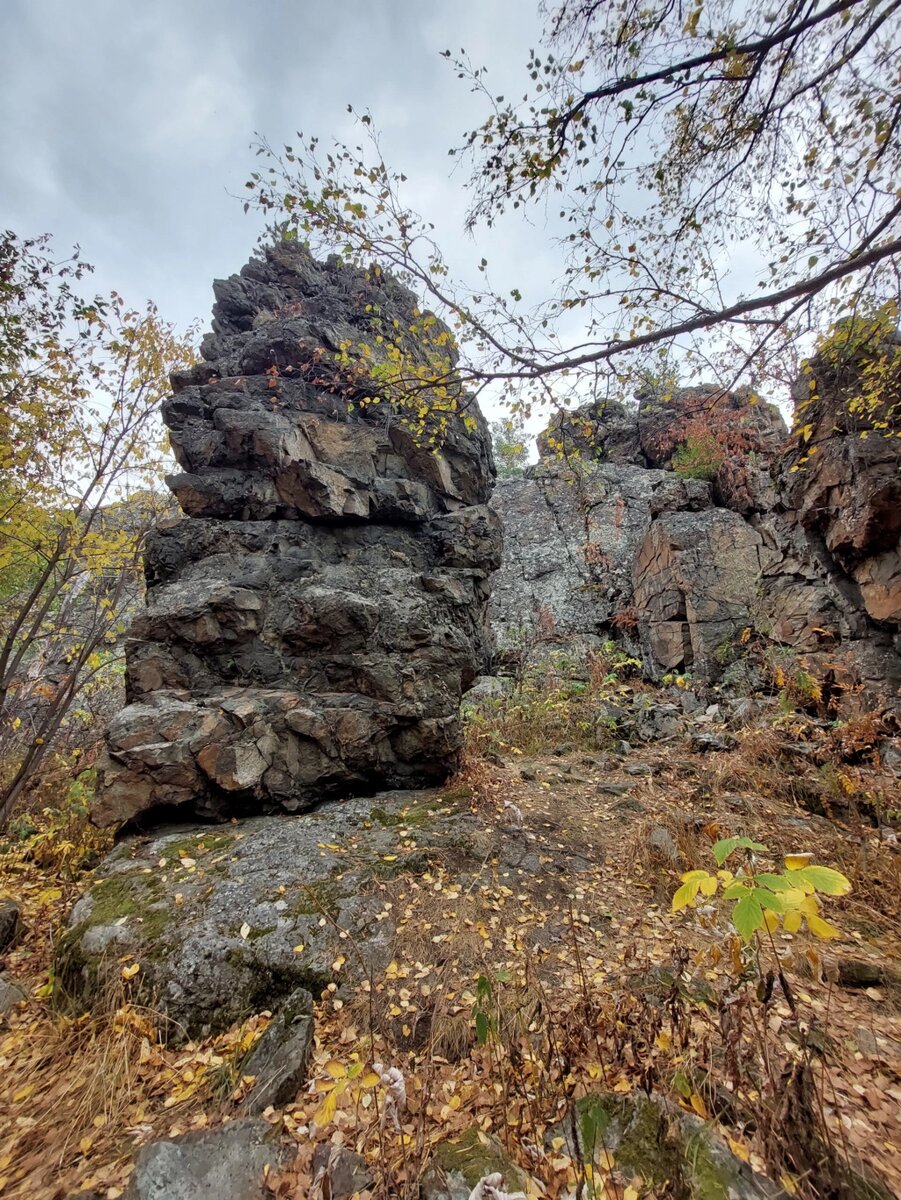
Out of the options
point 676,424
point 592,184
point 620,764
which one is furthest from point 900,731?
point 676,424

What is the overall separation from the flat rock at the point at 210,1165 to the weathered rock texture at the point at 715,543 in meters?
5.20

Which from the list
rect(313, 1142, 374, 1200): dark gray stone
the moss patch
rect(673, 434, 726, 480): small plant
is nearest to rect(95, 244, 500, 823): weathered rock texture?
rect(313, 1142, 374, 1200): dark gray stone

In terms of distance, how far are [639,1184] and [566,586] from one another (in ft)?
47.4

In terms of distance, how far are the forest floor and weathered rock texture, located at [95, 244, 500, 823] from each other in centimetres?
109

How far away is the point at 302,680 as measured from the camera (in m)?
5.25

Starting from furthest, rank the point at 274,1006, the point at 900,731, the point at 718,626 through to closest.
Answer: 1. the point at 718,626
2. the point at 900,731
3. the point at 274,1006

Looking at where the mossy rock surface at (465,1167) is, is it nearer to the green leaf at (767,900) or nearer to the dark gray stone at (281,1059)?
the dark gray stone at (281,1059)

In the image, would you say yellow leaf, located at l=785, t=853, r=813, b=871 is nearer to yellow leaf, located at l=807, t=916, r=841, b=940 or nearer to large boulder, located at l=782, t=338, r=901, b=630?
yellow leaf, located at l=807, t=916, r=841, b=940

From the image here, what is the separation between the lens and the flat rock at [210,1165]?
172 cm

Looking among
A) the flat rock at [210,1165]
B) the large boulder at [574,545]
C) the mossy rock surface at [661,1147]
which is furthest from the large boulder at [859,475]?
the flat rock at [210,1165]

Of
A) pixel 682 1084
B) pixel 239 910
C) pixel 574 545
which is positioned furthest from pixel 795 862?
pixel 574 545

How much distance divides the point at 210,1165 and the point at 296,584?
4.48m

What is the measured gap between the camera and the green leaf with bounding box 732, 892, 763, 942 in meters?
1.31

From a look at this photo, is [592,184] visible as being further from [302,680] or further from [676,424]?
[676,424]
